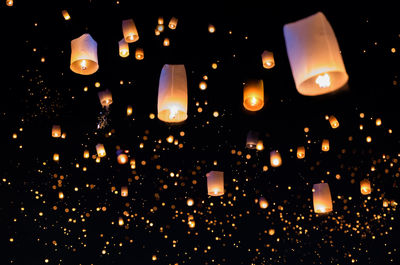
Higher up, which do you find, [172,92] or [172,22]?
[172,22]

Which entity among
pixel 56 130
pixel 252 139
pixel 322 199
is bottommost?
pixel 322 199

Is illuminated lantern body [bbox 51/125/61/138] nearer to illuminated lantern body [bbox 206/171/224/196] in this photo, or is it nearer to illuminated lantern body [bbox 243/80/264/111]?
illuminated lantern body [bbox 206/171/224/196]

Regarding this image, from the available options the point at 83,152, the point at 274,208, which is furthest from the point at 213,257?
the point at 83,152

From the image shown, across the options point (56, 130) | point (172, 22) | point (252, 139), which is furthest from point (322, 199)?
point (56, 130)

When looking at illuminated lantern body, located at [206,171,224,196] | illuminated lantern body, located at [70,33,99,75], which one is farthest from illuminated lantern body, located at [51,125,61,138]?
illuminated lantern body, located at [70,33,99,75]

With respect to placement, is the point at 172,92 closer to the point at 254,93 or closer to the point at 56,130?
the point at 254,93

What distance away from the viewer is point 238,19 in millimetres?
4207

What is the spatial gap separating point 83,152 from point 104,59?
51.9 inches

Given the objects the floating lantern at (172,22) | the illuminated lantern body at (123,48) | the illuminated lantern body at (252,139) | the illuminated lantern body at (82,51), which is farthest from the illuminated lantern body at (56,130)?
the illuminated lantern body at (82,51)

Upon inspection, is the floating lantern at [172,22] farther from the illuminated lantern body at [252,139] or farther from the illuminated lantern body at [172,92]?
the illuminated lantern body at [172,92]

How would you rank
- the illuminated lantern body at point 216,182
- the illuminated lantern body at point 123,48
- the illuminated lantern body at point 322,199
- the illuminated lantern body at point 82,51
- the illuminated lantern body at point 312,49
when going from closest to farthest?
the illuminated lantern body at point 312,49 → the illuminated lantern body at point 82,51 → the illuminated lantern body at point 123,48 → the illuminated lantern body at point 322,199 → the illuminated lantern body at point 216,182

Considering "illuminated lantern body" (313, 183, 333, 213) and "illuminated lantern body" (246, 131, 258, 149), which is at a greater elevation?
"illuminated lantern body" (246, 131, 258, 149)

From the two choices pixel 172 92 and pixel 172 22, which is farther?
pixel 172 22

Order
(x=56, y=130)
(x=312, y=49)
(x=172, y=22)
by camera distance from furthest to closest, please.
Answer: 1. (x=56, y=130)
2. (x=172, y=22)
3. (x=312, y=49)
